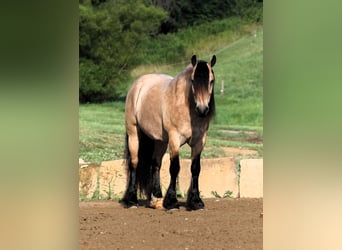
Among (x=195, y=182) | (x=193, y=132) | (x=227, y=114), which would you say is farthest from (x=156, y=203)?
(x=227, y=114)

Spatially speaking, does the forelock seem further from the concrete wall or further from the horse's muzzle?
the concrete wall

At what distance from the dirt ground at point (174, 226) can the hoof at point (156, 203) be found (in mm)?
16

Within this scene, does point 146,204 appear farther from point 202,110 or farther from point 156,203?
point 202,110

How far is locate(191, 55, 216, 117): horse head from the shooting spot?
5.47 ft

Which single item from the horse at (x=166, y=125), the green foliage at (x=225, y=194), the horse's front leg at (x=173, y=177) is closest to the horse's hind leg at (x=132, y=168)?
the horse at (x=166, y=125)

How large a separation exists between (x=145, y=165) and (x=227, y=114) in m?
0.34

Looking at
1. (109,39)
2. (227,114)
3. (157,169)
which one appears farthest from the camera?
(157,169)

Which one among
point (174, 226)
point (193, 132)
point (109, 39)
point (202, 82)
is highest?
point (109, 39)

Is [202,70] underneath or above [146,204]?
above

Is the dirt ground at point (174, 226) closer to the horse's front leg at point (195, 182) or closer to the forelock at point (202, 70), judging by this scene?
the horse's front leg at point (195, 182)

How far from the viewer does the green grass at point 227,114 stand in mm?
1658

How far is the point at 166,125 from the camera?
181 cm
